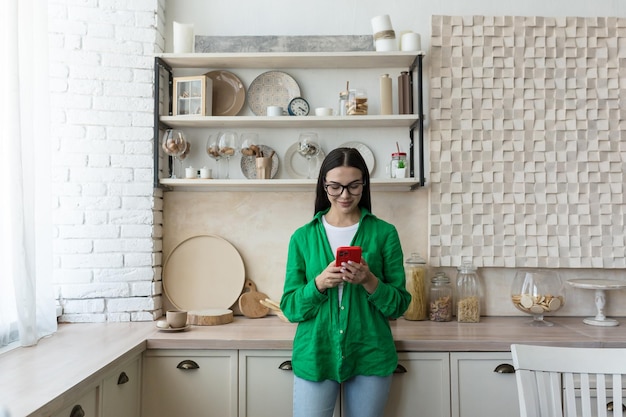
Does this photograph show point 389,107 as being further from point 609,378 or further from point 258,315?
point 609,378

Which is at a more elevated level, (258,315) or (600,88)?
(600,88)

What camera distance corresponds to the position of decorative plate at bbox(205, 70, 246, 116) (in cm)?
298

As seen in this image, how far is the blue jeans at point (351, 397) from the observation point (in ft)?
6.76

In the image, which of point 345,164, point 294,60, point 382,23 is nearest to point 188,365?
point 345,164

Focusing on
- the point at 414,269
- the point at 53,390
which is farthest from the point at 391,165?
the point at 53,390

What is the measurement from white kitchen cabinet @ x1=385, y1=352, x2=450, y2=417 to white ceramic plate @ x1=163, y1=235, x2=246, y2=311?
1.01 m

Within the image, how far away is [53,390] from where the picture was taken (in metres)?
1.63

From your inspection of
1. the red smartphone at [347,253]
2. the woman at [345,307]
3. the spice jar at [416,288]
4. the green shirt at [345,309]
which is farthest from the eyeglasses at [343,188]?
the spice jar at [416,288]

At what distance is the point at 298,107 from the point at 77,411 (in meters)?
1.79

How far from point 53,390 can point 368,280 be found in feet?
3.50

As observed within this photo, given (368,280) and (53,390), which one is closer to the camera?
(53,390)

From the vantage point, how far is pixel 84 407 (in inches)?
72.2

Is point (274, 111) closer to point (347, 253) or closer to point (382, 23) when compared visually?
point (382, 23)

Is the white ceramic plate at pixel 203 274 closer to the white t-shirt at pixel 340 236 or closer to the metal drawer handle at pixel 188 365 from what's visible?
the metal drawer handle at pixel 188 365
